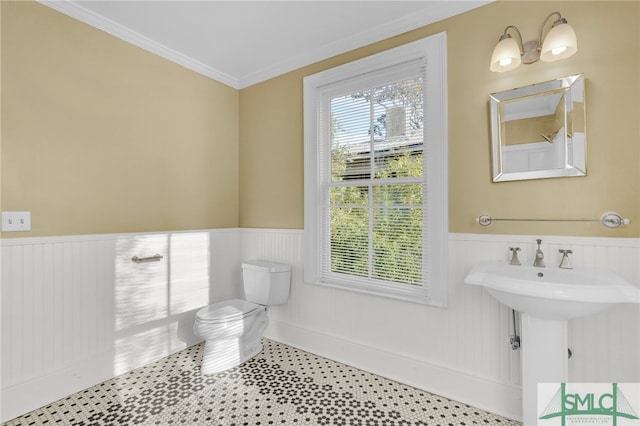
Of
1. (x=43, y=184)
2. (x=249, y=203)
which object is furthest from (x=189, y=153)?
(x=43, y=184)

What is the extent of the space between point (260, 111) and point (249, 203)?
2.92 ft

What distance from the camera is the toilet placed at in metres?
2.20

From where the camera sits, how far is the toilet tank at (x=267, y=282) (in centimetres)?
254

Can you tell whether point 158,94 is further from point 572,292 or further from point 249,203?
point 572,292

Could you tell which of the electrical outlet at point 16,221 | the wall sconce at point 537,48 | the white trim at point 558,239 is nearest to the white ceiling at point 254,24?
the wall sconce at point 537,48

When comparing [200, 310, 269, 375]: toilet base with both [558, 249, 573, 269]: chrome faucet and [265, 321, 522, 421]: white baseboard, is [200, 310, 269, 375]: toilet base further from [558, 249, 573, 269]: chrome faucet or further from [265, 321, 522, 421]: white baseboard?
[558, 249, 573, 269]: chrome faucet

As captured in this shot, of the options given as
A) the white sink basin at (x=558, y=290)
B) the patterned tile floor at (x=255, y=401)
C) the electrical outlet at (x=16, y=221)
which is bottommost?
the patterned tile floor at (x=255, y=401)

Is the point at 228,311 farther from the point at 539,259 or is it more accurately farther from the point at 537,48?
the point at 537,48

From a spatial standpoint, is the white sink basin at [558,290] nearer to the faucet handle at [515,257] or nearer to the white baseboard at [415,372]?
the faucet handle at [515,257]

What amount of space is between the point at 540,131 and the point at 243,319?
2274 millimetres

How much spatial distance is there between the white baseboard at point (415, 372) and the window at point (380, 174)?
436 mm

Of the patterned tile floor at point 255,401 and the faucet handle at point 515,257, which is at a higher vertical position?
the faucet handle at point 515,257

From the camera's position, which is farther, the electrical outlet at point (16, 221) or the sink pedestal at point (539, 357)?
the electrical outlet at point (16, 221)

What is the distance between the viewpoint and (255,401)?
1.87m
